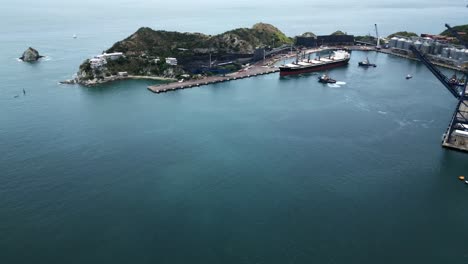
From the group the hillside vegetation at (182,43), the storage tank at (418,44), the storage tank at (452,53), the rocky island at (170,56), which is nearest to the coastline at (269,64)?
the rocky island at (170,56)

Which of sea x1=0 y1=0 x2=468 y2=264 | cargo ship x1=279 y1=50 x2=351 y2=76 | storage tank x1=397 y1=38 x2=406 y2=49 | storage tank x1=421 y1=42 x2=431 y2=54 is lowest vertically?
sea x1=0 y1=0 x2=468 y2=264

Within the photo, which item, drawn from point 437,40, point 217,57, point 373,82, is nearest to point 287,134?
point 373,82

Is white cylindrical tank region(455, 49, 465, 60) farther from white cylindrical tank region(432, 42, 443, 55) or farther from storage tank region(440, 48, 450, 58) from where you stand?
white cylindrical tank region(432, 42, 443, 55)

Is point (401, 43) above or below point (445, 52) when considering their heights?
above

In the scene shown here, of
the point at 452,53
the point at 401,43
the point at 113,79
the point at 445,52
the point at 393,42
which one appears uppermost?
the point at 393,42

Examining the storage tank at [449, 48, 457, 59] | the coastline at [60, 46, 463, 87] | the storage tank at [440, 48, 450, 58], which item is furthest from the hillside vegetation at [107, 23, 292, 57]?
the storage tank at [449, 48, 457, 59]

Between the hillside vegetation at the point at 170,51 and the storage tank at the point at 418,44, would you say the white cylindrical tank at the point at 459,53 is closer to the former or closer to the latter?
the storage tank at the point at 418,44

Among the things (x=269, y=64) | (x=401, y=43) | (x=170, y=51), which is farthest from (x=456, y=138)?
(x=401, y=43)

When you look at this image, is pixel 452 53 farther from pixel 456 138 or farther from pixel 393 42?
pixel 456 138
